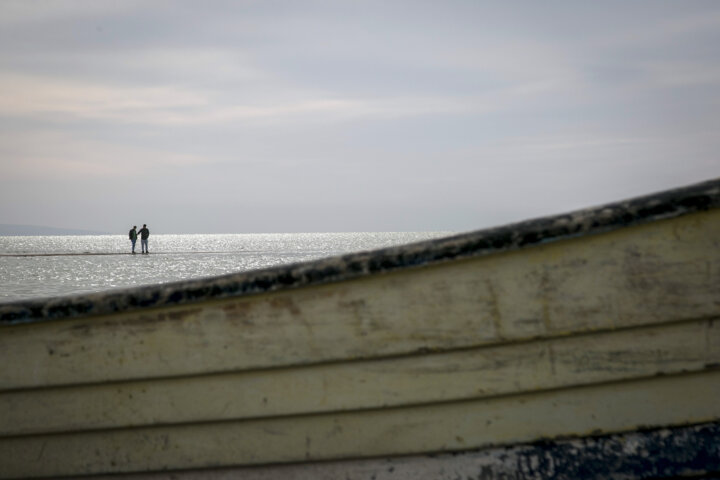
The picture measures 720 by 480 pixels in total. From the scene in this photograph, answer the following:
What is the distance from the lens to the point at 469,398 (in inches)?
79.8

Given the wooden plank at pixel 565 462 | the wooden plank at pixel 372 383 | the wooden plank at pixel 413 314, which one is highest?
the wooden plank at pixel 413 314

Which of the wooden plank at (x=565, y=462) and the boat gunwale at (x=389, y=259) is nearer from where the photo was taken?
the boat gunwale at (x=389, y=259)

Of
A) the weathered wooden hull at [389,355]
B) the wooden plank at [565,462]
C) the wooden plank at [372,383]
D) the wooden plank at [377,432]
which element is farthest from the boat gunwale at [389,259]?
the wooden plank at [565,462]

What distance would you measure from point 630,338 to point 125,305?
1.83m

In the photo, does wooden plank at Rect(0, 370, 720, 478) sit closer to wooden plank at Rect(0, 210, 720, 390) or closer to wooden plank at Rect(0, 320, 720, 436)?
wooden plank at Rect(0, 320, 720, 436)

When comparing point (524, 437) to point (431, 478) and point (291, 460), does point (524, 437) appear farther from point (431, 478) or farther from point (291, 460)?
point (291, 460)

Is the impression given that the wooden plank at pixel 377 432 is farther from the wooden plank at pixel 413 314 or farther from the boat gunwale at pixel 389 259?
the boat gunwale at pixel 389 259

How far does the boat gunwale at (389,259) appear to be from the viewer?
1856 millimetres

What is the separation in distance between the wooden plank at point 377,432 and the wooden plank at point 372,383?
0.16 ft

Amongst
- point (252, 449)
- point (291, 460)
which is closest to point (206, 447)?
point (252, 449)

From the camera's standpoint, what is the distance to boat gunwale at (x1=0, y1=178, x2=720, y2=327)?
186 centimetres

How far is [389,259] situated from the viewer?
1.94 meters

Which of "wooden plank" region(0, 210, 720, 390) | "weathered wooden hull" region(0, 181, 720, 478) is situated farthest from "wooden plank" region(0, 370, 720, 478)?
"wooden plank" region(0, 210, 720, 390)

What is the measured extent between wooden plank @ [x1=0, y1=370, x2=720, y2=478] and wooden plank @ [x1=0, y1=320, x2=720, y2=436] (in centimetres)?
5
